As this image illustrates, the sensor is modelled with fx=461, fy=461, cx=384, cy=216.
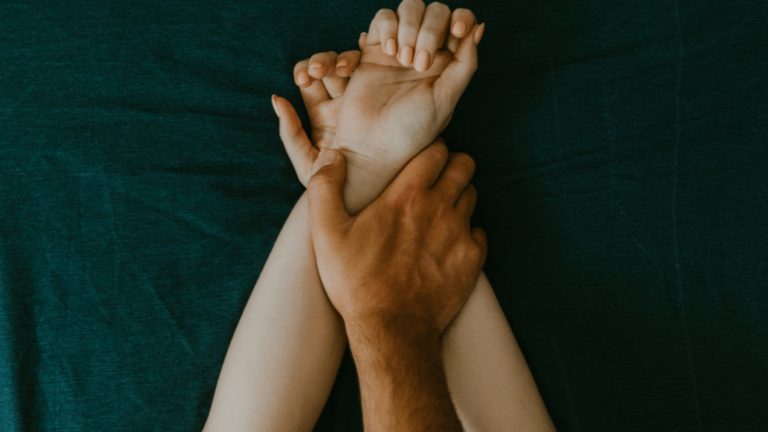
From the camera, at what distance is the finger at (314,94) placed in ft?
2.67

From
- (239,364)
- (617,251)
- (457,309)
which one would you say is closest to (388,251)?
(457,309)

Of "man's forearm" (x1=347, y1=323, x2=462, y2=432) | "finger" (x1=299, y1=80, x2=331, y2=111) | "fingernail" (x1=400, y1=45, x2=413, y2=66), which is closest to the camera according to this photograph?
"man's forearm" (x1=347, y1=323, x2=462, y2=432)

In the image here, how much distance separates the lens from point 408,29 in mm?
701

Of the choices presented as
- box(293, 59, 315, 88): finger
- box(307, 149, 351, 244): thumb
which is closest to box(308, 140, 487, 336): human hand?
box(307, 149, 351, 244): thumb

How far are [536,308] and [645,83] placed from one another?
1.42ft

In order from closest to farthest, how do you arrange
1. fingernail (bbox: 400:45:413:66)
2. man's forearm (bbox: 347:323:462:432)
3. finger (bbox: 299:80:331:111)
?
man's forearm (bbox: 347:323:462:432), fingernail (bbox: 400:45:413:66), finger (bbox: 299:80:331:111)

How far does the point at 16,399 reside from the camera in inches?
28.6

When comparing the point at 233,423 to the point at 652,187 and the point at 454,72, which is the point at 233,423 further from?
the point at 652,187

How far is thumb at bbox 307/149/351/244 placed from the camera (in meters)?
0.69

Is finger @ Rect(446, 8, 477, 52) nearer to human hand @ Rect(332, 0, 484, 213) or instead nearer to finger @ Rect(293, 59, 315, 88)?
human hand @ Rect(332, 0, 484, 213)

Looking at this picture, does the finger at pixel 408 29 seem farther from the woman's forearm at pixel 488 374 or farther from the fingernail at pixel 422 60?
the woman's forearm at pixel 488 374

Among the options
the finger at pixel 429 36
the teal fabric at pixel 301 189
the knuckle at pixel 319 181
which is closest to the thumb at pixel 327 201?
the knuckle at pixel 319 181

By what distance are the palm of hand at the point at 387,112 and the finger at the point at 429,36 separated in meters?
0.05

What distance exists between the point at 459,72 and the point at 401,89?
101 millimetres
